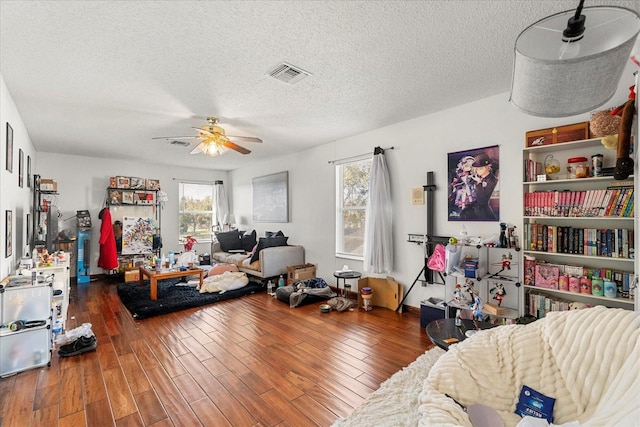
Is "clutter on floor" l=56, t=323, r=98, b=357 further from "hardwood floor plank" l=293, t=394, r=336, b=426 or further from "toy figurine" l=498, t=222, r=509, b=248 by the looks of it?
"toy figurine" l=498, t=222, r=509, b=248

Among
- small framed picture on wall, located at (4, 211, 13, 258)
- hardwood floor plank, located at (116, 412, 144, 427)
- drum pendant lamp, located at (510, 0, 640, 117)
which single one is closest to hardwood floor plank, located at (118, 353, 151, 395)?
hardwood floor plank, located at (116, 412, 144, 427)

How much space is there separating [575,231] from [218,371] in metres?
3.11

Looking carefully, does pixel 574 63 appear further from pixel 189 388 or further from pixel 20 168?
pixel 20 168

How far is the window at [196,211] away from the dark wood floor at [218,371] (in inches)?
140

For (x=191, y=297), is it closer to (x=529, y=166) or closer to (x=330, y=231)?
(x=330, y=231)

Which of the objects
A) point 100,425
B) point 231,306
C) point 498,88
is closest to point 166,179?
point 231,306

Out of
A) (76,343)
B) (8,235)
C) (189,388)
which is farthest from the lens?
(8,235)

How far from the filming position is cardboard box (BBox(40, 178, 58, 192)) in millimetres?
4957

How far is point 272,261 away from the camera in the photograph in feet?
16.2

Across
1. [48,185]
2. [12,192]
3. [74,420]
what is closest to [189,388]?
[74,420]

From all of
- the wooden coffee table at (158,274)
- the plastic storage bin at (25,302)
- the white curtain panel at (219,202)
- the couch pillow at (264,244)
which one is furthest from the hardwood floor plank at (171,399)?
the white curtain panel at (219,202)

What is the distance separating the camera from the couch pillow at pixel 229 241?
20.9 ft

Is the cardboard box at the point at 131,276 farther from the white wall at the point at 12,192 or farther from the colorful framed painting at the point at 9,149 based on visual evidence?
the colorful framed painting at the point at 9,149

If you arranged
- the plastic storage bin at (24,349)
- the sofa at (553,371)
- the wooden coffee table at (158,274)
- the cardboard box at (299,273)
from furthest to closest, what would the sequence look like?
1. the cardboard box at (299,273)
2. the wooden coffee table at (158,274)
3. the plastic storage bin at (24,349)
4. the sofa at (553,371)
